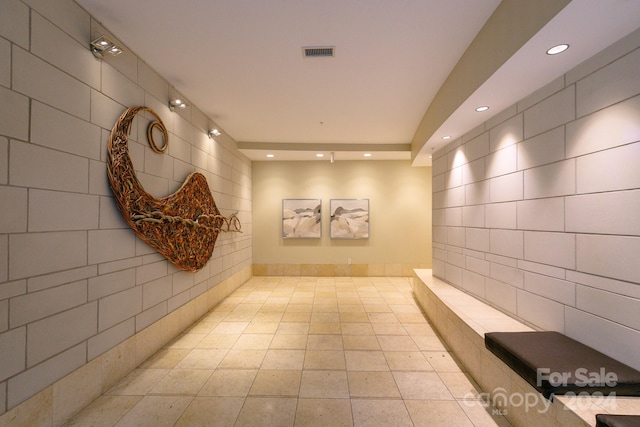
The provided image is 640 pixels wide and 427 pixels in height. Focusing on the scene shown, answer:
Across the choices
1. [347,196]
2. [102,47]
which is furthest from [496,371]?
[347,196]

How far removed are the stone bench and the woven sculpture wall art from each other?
3265 mm

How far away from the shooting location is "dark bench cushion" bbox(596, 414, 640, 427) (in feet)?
3.84

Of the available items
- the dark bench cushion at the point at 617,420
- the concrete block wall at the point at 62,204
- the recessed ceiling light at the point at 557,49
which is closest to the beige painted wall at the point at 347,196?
the concrete block wall at the point at 62,204

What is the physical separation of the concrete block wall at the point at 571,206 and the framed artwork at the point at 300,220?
4094 millimetres

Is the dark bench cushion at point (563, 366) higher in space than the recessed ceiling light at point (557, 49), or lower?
lower

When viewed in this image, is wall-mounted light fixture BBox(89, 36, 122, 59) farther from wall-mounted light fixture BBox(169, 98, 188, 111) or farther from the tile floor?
the tile floor

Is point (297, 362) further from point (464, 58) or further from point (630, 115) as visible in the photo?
point (464, 58)

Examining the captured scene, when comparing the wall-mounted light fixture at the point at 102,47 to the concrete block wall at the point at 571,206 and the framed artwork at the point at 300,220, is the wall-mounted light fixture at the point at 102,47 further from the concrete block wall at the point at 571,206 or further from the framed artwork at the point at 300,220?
the framed artwork at the point at 300,220

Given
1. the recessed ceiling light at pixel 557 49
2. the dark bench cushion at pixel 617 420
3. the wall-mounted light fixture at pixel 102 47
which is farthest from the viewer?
the wall-mounted light fixture at pixel 102 47

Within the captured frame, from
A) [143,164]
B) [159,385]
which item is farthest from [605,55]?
[159,385]

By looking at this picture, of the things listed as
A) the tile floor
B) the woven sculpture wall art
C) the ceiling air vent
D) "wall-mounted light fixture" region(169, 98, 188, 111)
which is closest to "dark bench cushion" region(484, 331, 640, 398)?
the tile floor

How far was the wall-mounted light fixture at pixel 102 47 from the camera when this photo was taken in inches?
82.4

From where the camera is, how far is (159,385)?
2.35 meters

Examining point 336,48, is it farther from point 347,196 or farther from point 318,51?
point 347,196
